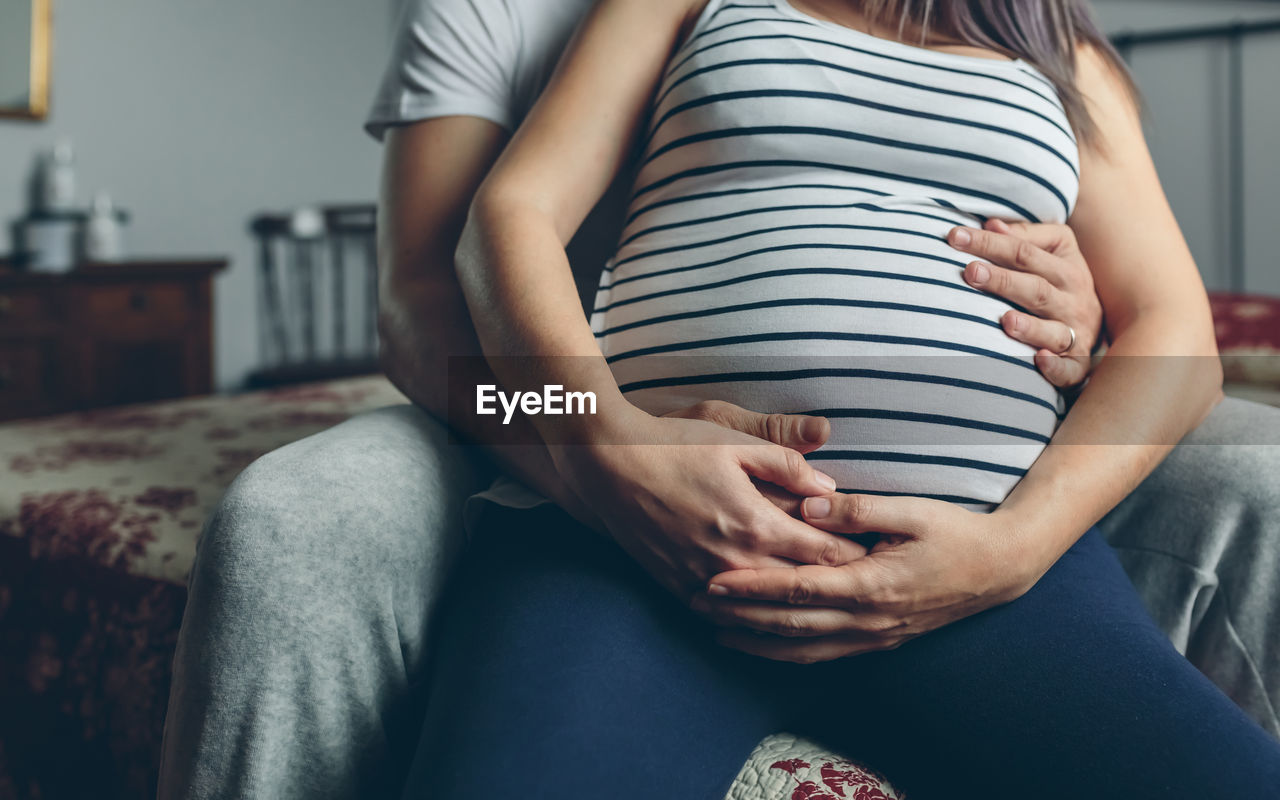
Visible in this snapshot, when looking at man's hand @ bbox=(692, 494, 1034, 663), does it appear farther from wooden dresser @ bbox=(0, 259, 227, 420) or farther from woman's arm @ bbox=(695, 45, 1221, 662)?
wooden dresser @ bbox=(0, 259, 227, 420)

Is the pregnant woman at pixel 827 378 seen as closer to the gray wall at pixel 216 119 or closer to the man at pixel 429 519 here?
the man at pixel 429 519

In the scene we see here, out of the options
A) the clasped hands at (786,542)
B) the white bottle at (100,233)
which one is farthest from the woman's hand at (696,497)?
the white bottle at (100,233)

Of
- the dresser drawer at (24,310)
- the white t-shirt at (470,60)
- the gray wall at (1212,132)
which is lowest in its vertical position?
the dresser drawer at (24,310)

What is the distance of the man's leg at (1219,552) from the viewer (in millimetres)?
670

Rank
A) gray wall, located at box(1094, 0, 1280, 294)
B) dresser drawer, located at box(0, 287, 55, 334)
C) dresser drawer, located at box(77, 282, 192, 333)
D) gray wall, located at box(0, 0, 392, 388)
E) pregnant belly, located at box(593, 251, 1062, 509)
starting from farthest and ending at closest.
→ gray wall, located at box(0, 0, 392, 388), gray wall, located at box(1094, 0, 1280, 294), dresser drawer, located at box(77, 282, 192, 333), dresser drawer, located at box(0, 287, 55, 334), pregnant belly, located at box(593, 251, 1062, 509)

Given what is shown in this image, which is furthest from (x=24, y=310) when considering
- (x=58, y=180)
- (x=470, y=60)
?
(x=470, y=60)

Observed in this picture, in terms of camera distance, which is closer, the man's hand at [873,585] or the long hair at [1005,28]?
the man's hand at [873,585]

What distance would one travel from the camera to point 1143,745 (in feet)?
1.67

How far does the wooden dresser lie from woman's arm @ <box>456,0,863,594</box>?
228 centimetres

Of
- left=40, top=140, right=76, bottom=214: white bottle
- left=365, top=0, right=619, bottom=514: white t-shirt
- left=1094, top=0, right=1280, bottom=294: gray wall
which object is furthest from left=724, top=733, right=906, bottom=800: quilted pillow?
left=40, top=140, right=76, bottom=214: white bottle

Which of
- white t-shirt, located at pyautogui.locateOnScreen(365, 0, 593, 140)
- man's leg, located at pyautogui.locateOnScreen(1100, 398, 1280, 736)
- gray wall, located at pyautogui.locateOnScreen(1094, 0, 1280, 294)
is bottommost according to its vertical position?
man's leg, located at pyautogui.locateOnScreen(1100, 398, 1280, 736)

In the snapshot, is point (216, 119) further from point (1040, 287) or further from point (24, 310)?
point (1040, 287)

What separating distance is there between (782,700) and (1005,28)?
0.60 m

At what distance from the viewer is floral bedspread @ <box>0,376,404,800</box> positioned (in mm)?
Result: 794
